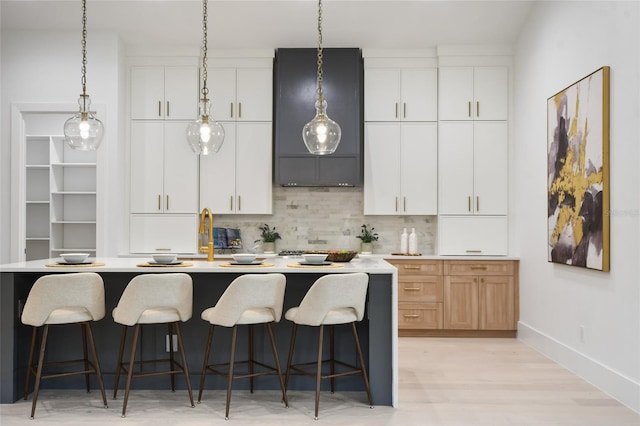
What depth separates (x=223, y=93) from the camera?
257 inches

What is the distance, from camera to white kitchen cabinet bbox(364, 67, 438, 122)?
653 cm

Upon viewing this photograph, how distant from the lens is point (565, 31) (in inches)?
195

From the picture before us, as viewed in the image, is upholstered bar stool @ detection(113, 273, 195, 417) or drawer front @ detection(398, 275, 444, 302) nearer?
upholstered bar stool @ detection(113, 273, 195, 417)

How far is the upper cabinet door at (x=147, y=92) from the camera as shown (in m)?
6.48

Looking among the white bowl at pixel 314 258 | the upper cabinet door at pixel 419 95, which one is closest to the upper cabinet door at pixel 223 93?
the upper cabinet door at pixel 419 95

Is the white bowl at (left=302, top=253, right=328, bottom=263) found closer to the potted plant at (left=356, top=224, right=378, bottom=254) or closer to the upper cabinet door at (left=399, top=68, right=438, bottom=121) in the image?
the potted plant at (left=356, top=224, right=378, bottom=254)

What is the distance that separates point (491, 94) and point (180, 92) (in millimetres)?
3318

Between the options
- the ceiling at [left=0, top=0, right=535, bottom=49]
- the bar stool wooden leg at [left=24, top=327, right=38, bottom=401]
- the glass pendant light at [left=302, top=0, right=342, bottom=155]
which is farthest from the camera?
the ceiling at [left=0, top=0, right=535, bottom=49]

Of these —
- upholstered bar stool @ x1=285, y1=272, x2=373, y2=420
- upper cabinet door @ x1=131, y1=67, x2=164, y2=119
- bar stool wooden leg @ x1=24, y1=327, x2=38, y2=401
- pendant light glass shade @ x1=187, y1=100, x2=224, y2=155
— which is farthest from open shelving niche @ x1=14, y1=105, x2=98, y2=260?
upholstered bar stool @ x1=285, y1=272, x2=373, y2=420

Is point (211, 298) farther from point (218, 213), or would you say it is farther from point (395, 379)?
point (218, 213)

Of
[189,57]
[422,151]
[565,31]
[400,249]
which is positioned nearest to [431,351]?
[400,249]

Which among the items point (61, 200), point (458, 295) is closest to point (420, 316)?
point (458, 295)

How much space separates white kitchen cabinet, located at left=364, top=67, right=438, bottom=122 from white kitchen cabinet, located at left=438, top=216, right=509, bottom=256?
1.18m

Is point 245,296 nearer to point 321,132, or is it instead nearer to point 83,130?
point 321,132
